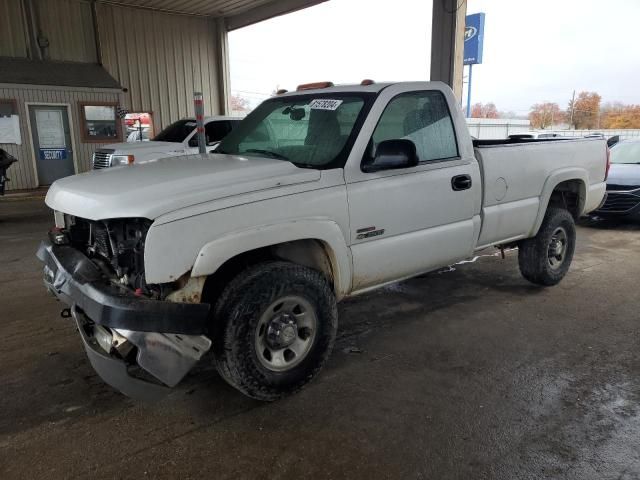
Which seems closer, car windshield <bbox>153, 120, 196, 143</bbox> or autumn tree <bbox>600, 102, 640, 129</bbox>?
car windshield <bbox>153, 120, 196, 143</bbox>

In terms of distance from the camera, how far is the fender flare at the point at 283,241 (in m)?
2.71

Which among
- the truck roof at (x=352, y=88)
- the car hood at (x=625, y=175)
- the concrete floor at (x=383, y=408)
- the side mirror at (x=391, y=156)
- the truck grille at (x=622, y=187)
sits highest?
the truck roof at (x=352, y=88)

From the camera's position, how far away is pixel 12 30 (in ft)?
46.7

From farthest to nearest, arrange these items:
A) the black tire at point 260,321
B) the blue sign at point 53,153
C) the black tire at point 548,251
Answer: the blue sign at point 53,153 < the black tire at point 548,251 < the black tire at point 260,321

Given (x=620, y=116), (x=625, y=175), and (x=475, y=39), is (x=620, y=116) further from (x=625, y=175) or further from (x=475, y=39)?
(x=625, y=175)

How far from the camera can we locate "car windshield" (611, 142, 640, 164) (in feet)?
32.2

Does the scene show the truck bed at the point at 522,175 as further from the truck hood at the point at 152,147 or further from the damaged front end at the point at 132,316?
the truck hood at the point at 152,147

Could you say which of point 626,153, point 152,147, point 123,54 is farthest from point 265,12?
point 626,153

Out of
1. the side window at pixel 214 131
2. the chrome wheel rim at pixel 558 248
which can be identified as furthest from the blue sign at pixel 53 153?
the chrome wheel rim at pixel 558 248

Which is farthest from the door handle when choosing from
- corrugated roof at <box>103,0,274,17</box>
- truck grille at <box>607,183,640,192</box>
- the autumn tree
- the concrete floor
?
the autumn tree

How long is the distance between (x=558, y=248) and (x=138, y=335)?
15.2 feet

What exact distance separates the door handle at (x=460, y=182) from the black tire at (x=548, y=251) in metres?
1.62

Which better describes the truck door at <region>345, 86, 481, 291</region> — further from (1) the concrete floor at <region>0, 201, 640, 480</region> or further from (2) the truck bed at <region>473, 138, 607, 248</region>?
(1) the concrete floor at <region>0, 201, 640, 480</region>

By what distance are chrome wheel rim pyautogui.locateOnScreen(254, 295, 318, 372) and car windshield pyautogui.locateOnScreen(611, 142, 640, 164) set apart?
9182mm
